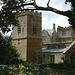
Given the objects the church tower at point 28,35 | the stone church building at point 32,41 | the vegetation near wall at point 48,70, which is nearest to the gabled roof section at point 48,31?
the stone church building at point 32,41

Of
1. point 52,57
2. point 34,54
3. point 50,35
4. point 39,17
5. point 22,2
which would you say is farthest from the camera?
point 50,35

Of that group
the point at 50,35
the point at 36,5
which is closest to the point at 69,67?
the point at 36,5

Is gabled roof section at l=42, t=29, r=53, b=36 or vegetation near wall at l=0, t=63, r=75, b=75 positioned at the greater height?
gabled roof section at l=42, t=29, r=53, b=36

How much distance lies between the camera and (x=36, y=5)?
13.9 m

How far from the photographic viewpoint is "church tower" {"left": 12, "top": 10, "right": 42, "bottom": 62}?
110ft

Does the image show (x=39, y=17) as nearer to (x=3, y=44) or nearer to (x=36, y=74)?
(x=3, y=44)

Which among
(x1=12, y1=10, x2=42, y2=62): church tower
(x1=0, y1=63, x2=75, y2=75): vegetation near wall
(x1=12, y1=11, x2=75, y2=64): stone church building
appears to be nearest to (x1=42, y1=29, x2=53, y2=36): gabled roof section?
(x1=12, y1=11, x2=75, y2=64): stone church building

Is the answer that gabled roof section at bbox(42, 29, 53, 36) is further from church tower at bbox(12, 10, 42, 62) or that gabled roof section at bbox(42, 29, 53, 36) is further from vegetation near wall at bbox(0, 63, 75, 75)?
vegetation near wall at bbox(0, 63, 75, 75)

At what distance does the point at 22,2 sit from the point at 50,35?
4221cm

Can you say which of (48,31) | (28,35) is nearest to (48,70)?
(28,35)

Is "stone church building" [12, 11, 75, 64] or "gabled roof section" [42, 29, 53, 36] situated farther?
"gabled roof section" [42, 29, 53, 36]

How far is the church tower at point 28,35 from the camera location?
3353cm

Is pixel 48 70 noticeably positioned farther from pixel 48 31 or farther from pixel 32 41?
pixel 48 31

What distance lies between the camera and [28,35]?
112ft
